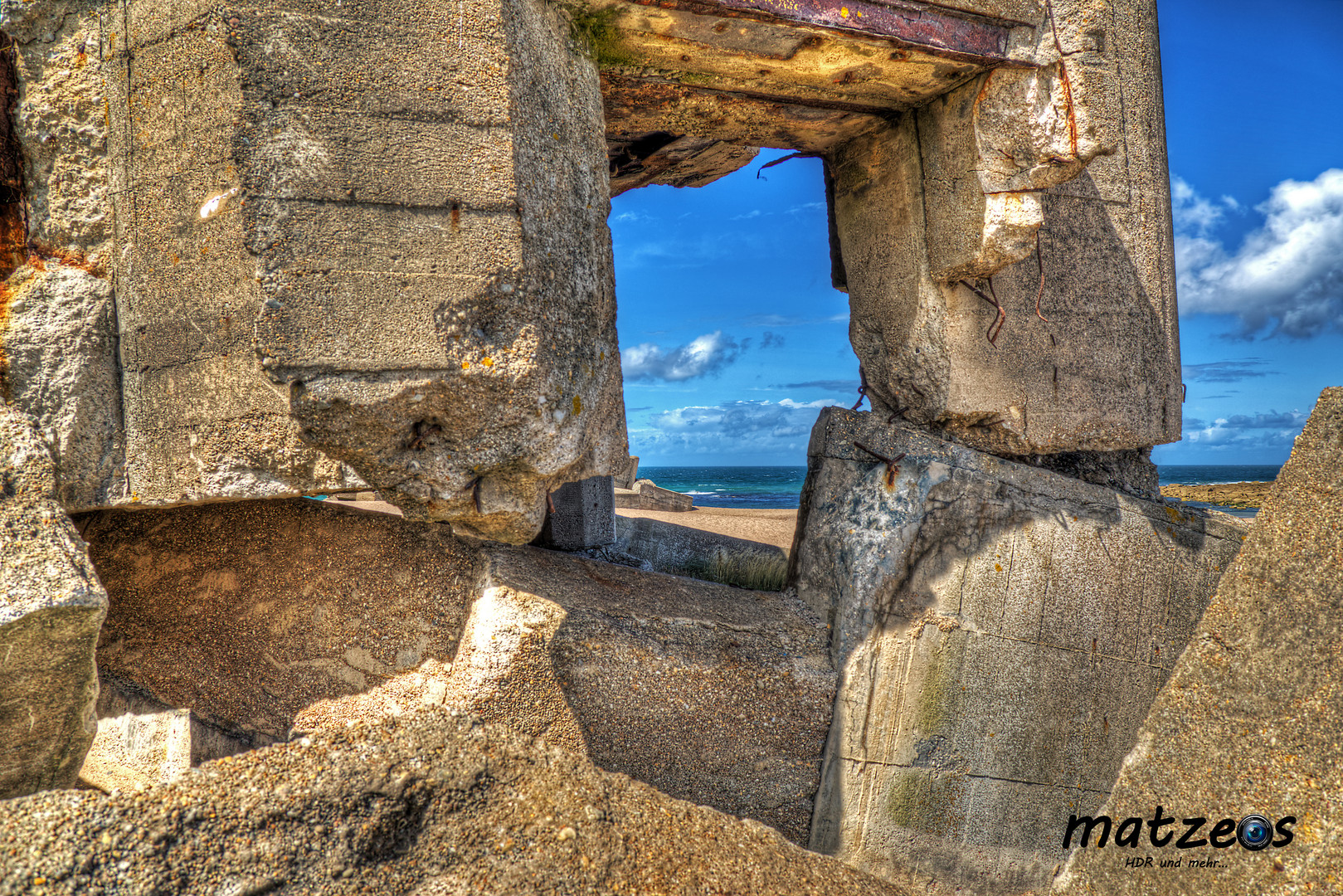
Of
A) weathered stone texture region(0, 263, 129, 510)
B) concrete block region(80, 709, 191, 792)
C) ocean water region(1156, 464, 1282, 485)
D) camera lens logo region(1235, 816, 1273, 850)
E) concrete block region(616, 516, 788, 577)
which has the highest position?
weathered stone texture region(0, 263, 129, 510)

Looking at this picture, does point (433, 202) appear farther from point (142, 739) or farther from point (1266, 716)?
point (1266, 716)

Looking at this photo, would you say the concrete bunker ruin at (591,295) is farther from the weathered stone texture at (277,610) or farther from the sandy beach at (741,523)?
the sandy beach at (741,523)

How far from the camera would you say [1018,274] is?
11.5ft

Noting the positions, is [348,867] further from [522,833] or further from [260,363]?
[260,363]

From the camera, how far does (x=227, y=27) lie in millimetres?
2094

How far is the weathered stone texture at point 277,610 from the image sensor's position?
2.76m

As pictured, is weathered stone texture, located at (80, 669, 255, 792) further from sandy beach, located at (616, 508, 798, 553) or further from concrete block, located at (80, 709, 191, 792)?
sandy beach, located at (616, 508, 798, 553)

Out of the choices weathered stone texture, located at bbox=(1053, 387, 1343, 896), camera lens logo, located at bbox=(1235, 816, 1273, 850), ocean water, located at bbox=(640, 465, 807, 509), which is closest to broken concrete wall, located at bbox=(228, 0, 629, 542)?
weathered stone texture, located at bbox=(1053, 387, 1343, 896)

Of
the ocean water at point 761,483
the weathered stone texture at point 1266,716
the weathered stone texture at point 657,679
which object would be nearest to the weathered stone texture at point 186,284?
the weathered stone texture at point 657,679

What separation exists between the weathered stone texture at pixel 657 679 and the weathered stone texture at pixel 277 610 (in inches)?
9.6

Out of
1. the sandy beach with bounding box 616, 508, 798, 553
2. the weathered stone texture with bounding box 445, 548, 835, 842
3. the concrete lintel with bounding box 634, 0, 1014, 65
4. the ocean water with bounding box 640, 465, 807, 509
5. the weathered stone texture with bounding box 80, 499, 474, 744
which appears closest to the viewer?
the concrete lintel with bounding box 634, 0, 1014, 65

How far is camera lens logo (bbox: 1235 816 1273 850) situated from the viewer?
180 cm

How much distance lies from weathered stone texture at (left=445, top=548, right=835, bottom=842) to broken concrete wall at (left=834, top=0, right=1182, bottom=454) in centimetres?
133

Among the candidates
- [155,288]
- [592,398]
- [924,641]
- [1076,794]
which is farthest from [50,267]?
[1076,794]
